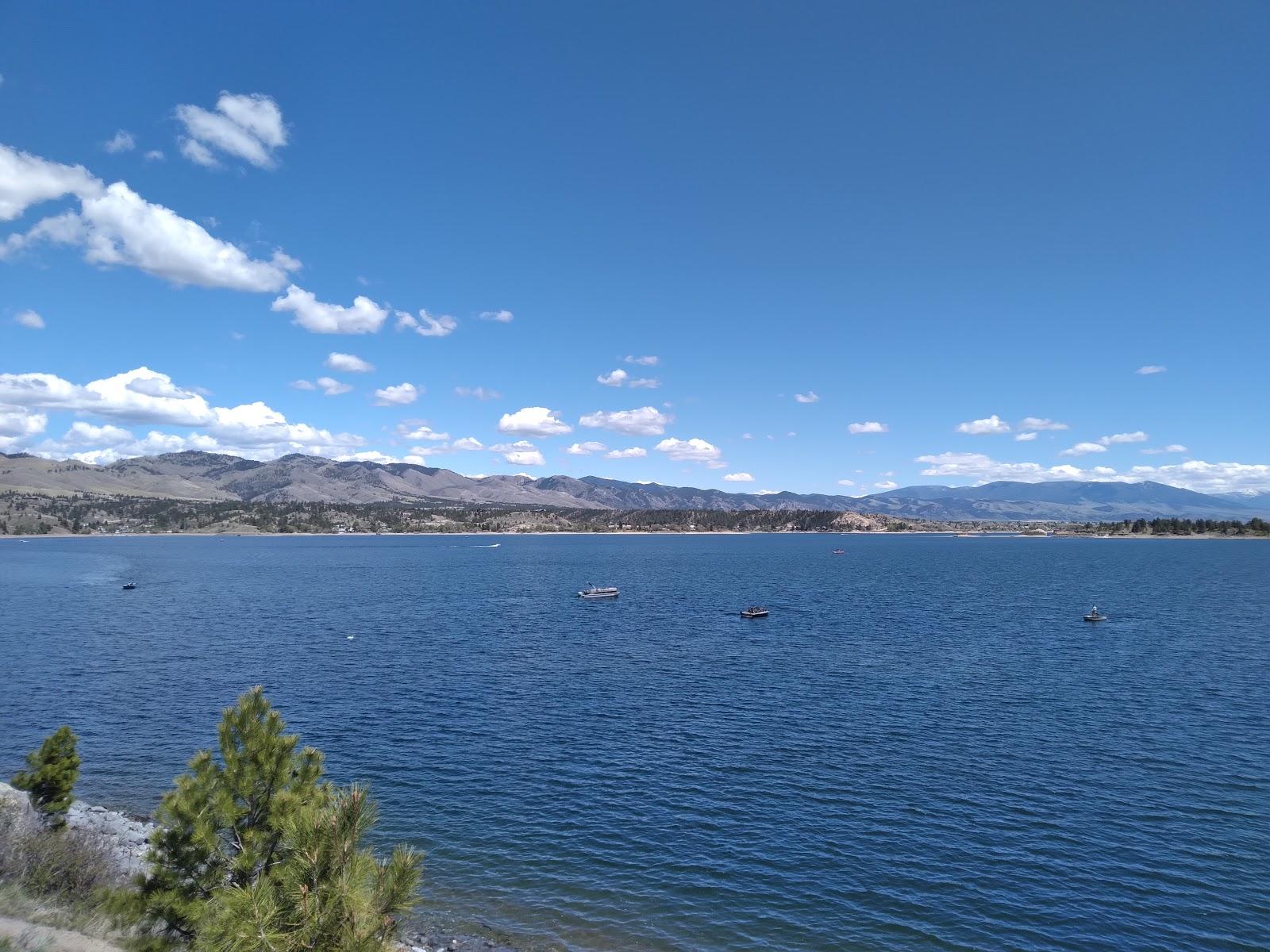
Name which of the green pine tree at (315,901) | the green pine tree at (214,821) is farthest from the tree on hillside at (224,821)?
the green pine tree at (315,901)

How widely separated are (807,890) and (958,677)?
4306 centimetres

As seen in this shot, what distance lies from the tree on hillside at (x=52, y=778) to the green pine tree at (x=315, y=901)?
19.8 m

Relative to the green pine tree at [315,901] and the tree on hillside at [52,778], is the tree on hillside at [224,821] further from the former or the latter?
the tree on hillside at [52,778]

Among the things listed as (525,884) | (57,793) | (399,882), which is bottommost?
(525,884)

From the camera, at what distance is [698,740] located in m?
49.3

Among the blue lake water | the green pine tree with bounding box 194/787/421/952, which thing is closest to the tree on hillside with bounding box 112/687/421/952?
the green pine tree with bounding box 194/787/421/952

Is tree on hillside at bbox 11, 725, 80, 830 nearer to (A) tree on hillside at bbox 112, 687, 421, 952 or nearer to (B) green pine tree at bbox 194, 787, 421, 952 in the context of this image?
(A) tree on hillside at bbox 112, 687, 421, 952

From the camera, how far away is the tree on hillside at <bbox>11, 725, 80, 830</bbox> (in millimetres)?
27234

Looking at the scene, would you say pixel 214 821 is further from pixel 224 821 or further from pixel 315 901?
pixel 315 901

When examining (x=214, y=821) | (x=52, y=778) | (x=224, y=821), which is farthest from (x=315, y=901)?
(x=52, y=778)

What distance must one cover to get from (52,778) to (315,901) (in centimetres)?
2230

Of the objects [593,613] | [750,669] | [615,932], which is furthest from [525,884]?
[593,613]

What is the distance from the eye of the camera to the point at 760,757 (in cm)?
4603

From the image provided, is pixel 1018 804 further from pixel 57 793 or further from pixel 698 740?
pixel 57 793
